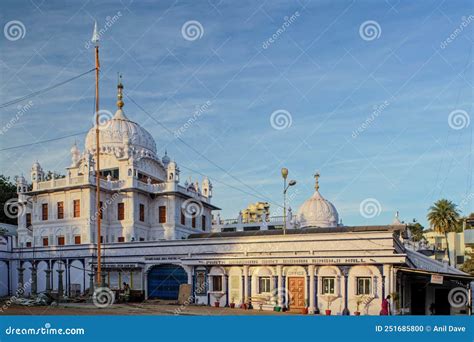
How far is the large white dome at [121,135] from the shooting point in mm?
47250

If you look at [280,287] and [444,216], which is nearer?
[280,287]

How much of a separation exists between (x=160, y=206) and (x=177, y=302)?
574 inches

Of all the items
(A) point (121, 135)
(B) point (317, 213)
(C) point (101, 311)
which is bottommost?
(C) point (101, 311)

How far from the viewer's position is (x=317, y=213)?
47562 mm

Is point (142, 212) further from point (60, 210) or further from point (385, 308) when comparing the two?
point (385, 308)

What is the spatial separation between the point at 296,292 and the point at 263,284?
71.0 inches

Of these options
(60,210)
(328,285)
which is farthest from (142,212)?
(328,285)

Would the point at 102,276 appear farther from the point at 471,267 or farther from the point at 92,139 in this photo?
the point at 471,267

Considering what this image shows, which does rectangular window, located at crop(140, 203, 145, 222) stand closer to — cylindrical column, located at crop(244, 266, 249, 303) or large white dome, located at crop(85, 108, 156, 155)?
large white dome, located at crop(85, 108, 156, 155)

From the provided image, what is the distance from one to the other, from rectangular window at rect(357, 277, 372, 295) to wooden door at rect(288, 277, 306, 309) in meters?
2.68

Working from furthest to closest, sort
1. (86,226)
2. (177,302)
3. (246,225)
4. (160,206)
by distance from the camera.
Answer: (246,225)
(160,206)
(86,226)
(177,302)

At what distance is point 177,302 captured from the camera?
31.6 metres

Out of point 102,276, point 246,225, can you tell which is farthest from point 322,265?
point 246,225

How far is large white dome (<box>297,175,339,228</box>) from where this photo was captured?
47.3 meters
